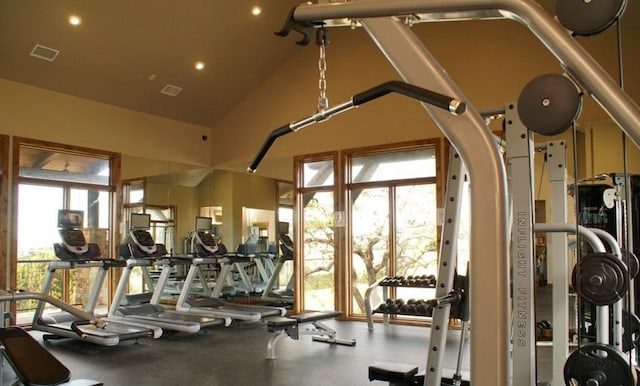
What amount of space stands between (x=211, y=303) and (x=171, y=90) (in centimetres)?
362

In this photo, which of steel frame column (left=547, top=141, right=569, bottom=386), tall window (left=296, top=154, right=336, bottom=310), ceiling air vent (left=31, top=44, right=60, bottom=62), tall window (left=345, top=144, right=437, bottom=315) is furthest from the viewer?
tall window (left=296, top=154, right=336, bottom=310)

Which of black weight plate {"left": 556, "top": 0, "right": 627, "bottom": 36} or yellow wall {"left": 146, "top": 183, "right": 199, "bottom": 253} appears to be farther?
yellow wall {"left": 146, "top": 183, "right": 199, "bottom": 253}

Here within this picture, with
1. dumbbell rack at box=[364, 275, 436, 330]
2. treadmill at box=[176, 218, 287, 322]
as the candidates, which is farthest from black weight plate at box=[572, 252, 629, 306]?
treadmill at box=[176, 218, 287, 322]

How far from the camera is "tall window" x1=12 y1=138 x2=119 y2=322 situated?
7.50 meters

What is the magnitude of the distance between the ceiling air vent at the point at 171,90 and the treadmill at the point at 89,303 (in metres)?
2.54

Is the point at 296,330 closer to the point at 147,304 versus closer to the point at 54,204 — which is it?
the point at 147,304

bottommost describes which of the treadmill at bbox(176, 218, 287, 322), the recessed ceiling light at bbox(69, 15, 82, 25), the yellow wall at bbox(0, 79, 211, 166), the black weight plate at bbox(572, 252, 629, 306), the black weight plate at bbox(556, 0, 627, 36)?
the treadmill at bbox(176, 218, 287, 322)

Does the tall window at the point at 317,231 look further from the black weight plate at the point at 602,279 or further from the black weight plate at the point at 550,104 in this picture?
the black weight plate at the point at 550,104

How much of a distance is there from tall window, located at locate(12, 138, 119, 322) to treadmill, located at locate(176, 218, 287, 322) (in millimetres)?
1664

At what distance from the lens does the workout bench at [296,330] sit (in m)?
5.44

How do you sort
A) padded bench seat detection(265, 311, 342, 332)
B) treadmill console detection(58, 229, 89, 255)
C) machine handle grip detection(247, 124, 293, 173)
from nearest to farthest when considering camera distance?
machine handle grip detection(247, 124, 293, 173) → padded bench seat detection(265, 311, 342, 332) → treadmill console detection(58, 229, 89, 255)

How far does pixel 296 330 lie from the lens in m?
5.59

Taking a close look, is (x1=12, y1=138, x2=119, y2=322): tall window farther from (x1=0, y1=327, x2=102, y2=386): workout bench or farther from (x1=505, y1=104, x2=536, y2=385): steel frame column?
(x1=505, y1=104, x2=536, y2=385): steel frame column

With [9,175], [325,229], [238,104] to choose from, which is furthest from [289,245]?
[9,175]
